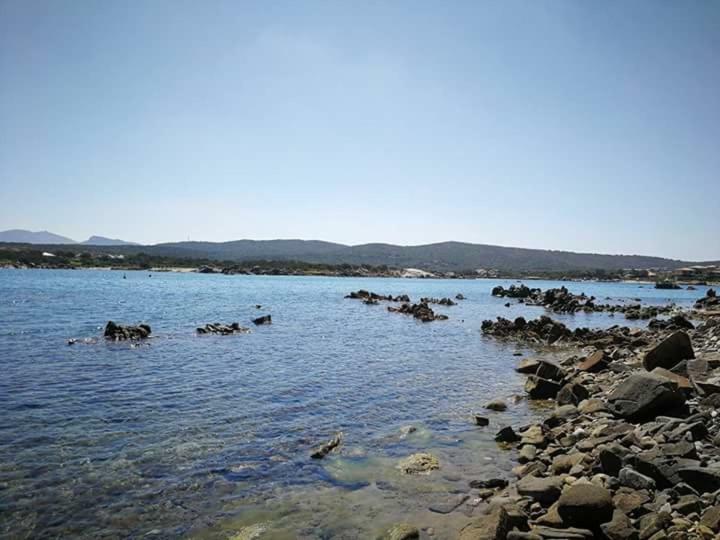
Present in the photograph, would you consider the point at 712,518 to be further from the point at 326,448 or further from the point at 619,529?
the point at 326,448

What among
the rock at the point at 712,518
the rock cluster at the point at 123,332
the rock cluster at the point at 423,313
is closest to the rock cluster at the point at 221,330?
the rock cluster at the point at 123,332

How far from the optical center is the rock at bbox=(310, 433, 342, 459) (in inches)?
→ 501

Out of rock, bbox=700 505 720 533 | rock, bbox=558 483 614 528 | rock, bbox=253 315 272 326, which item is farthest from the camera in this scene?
rock, bbox=253 315 272 326

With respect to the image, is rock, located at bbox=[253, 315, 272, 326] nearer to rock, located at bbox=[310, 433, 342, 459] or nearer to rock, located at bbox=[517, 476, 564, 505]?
rock, located at bbox=[310, 433, 342, 459]

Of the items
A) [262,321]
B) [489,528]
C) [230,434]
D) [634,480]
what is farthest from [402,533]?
→ [262,321]

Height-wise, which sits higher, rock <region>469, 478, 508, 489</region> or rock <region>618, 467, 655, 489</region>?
rock <region>618, 467, 655, 489</region>

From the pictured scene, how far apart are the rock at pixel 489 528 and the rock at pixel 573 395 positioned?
994 cm

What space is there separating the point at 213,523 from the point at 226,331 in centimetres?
2845

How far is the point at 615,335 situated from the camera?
35.6m

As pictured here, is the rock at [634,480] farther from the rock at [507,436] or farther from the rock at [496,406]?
the rock at [496,406]

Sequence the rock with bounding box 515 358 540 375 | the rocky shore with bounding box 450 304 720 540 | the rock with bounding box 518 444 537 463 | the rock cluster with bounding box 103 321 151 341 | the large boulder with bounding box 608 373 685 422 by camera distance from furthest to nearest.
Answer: the rock cluster with bounding box 103 321 151 341 → the rock with bounding box 515 358 540 375 → the large boulder with bounding box 608 373 685 422 → the rock with bounding box 518 444 537 463 → the rocky shore with bounding box 450 304 720 540

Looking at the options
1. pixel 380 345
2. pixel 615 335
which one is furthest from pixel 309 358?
pixel 615 335

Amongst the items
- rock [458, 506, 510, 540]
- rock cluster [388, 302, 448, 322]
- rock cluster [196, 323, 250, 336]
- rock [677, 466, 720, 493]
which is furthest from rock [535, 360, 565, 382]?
rock cluster [388, 302, 448, 322]

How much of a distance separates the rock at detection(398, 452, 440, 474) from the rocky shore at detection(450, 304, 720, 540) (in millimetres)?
1357
